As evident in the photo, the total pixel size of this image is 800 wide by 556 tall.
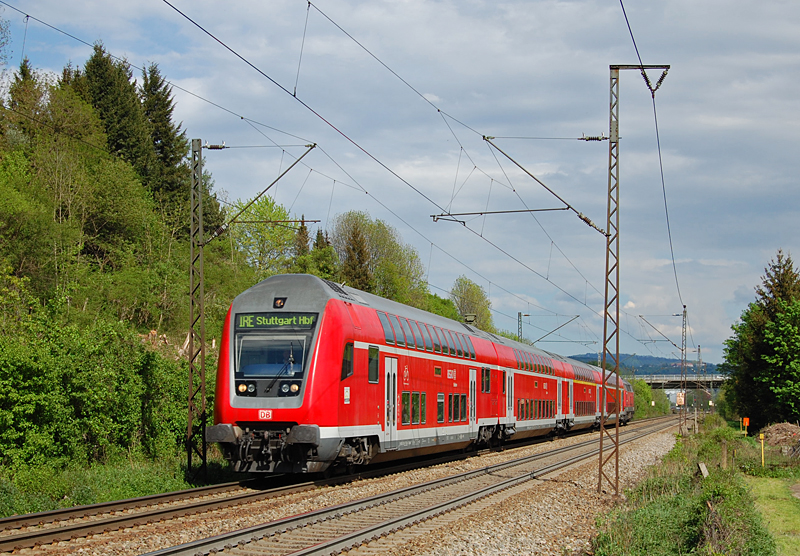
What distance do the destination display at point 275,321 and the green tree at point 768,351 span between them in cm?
4071

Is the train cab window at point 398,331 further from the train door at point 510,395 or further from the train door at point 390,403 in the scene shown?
the train door at point 510,395

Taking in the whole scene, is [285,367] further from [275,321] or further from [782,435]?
[782,435]

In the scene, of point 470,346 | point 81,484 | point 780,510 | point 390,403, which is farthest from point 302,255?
point 81,484

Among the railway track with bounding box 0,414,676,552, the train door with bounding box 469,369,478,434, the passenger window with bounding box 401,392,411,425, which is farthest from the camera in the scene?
the train door with bounding box 469,369,478,434

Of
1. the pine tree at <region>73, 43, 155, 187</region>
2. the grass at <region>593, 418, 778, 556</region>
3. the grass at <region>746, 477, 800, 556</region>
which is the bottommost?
the grass at <region>746, 477, 800, 556</region>

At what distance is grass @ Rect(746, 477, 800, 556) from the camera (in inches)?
654

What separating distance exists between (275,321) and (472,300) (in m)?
78.1

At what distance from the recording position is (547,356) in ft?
136

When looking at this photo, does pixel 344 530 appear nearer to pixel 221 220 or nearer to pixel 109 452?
pixel 109 452

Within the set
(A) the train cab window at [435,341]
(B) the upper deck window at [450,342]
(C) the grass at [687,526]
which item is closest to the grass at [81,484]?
(A) the train cab window at [435,341]

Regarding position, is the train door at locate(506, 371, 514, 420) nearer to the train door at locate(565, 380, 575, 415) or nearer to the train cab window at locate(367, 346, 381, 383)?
the train door at locate(565, 380, 575, 415)

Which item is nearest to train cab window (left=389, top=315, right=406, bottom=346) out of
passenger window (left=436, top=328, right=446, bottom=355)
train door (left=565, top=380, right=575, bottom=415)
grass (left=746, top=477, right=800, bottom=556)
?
passenger window (left=436, top=328, right=446, bottom=355)

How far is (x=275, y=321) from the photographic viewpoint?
56.0 ft

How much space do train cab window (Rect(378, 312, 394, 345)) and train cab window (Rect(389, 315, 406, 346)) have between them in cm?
32
